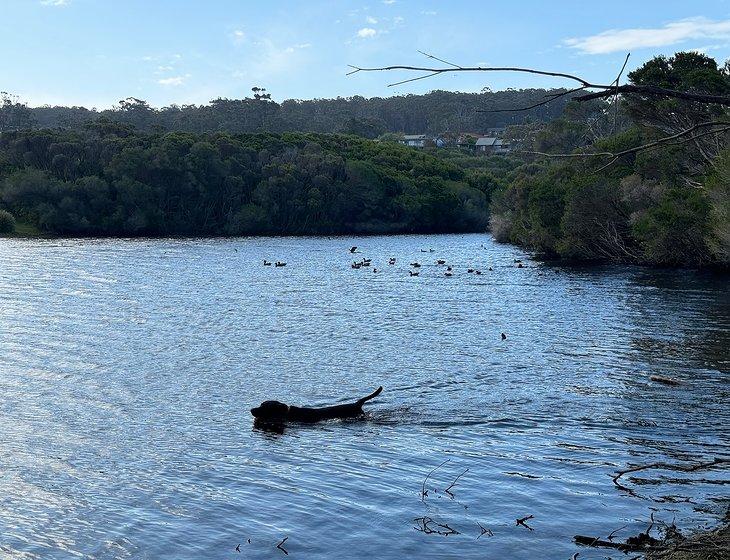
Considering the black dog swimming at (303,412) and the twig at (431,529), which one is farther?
the black dog swimming at (303,412)

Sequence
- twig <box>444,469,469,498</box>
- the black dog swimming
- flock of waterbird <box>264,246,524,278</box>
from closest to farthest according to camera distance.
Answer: twig <box>444,469,469,498</box>, the black dog swimming, flock of waterbird <box>264,246,524,278</box>

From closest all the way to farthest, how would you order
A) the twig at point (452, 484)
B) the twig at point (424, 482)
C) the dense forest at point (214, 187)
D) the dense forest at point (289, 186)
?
the twig at point (424, 482)
the twig at point (452, 484)
the dense forest at point (289, 186)
the dense forest at point (214, 187)

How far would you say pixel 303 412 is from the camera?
22.6m

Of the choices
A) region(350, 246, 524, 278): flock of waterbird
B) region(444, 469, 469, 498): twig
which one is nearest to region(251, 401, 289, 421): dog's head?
region(444, 469, 469, 498): twig

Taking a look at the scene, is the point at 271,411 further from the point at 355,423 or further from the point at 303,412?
the point at 355,423

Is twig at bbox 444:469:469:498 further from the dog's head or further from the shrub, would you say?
the shrub

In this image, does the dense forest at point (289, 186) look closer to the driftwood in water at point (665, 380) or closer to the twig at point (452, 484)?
the driftwood in water at point (665, 380)

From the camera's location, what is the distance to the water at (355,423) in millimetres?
14641

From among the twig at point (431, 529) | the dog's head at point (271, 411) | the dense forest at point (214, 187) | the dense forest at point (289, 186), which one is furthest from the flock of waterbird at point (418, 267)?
the dense forest at point (214, 187)

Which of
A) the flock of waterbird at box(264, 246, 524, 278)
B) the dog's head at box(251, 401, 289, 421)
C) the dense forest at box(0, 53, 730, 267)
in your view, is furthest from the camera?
the dense forest at box(0, 53, 730, 267)

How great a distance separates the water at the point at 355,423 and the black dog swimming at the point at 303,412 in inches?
26.5

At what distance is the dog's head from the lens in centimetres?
2191

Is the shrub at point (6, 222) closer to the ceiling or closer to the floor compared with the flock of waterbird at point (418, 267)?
closer to the ceiling

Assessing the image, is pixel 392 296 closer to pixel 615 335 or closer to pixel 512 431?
pixel 615 335
